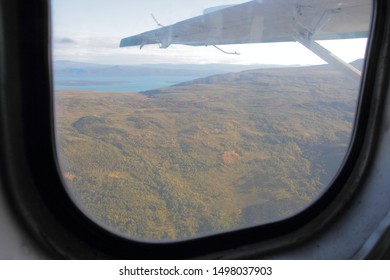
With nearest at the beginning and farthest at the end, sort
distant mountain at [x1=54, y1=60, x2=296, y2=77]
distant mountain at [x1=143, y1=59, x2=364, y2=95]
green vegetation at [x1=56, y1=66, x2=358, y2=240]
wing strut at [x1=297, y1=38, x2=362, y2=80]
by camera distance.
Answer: distant mountain at [x1=54, y1=60, x2=296, y2=77] < green vegetation at [x1=56, y1=66, x2=358, y2=240] < distant mountain at [x1=143, y1=59, x2=364, y2=95] < wing strut at [x1=297, y1=38, x2=362, y2=80]

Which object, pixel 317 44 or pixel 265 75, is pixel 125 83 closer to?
pixel 265 75

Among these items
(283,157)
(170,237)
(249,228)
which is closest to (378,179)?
(283,157)

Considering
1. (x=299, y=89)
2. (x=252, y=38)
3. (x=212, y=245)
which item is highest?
(x=252, y=38)

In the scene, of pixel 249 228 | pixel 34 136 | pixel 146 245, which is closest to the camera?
pixel 34 136

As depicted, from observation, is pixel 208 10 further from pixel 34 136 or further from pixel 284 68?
pixel 34 136

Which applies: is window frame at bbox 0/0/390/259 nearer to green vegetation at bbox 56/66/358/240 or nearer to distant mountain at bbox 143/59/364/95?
green vegetation at bbox 56/66/358/240

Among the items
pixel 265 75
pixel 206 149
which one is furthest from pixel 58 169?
pixel 265 75

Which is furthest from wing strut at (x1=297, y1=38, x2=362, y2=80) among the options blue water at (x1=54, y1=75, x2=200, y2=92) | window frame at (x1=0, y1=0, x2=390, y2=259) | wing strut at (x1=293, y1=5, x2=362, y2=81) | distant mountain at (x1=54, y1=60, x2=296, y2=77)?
blue water at (x1=54, y1=75, x2=200, y2=92)
